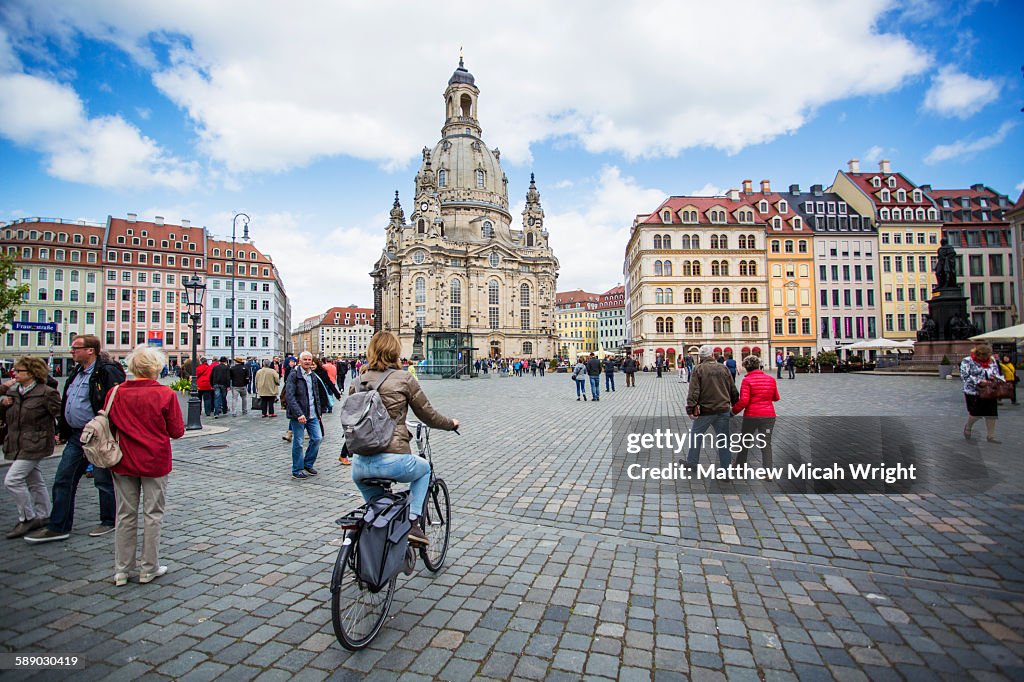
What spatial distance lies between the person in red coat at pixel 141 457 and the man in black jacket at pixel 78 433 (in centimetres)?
160

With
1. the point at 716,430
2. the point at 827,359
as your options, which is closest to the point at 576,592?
the point at 716,430

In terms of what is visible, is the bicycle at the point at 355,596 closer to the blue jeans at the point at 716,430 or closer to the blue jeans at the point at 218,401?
the blue jeans at the point at 716,430

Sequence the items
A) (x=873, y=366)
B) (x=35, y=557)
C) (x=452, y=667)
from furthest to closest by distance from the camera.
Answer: (x=873, y=366), (x=35, y=557), (x=452, y=667)

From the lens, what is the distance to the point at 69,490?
5383 mm

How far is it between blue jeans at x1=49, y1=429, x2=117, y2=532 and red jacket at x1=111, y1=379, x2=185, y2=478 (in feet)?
5.08

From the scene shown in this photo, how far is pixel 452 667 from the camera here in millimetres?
3104

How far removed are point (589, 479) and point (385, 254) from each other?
267 ft

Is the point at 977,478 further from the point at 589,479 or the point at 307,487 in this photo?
the point at 307,487

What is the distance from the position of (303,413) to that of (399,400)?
5.44 m

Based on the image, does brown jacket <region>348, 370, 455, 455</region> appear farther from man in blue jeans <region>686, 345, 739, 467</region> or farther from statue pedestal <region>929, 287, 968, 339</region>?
statue pedestal <region>929, 287, 968, 339</region>

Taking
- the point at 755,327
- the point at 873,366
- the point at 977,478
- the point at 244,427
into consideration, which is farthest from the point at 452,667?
the point at 755,327

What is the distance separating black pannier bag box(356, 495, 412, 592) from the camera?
3158 mm

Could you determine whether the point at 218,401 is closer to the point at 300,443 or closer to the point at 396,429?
the point at 300,443

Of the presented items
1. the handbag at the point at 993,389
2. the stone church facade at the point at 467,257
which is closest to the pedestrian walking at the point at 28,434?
the handbag at the point at 993,389
